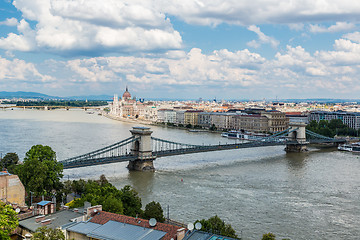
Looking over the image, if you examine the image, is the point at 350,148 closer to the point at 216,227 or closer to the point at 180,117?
the point at 216,227

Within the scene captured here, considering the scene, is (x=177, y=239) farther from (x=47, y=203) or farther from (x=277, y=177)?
(x=277, y=177)

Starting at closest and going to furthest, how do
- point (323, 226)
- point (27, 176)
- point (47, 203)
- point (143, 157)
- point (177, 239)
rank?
point (177, 239) < point (47, 203) < point (323, 226) < point (27, 176) < point (143, 157)

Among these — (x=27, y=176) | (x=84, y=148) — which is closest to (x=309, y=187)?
(x=27, y=176)

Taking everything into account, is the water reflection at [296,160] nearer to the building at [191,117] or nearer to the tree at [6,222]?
the tree at [6,222]

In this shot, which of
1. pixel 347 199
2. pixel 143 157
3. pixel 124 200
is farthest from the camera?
pixel 143 157

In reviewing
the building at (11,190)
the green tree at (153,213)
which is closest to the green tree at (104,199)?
the green tree at (153,213)

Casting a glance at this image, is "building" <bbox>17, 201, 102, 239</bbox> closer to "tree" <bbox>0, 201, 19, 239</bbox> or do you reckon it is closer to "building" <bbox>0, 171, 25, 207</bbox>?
"tree" <bbox>0, 201, 19, 239</bbox>

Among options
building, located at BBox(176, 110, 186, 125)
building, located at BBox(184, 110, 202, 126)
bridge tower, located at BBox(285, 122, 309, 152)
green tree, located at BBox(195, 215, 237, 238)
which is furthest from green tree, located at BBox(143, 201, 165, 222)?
building, located at BBox(176, 110, 186, 125)

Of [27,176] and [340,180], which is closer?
[27,176]
